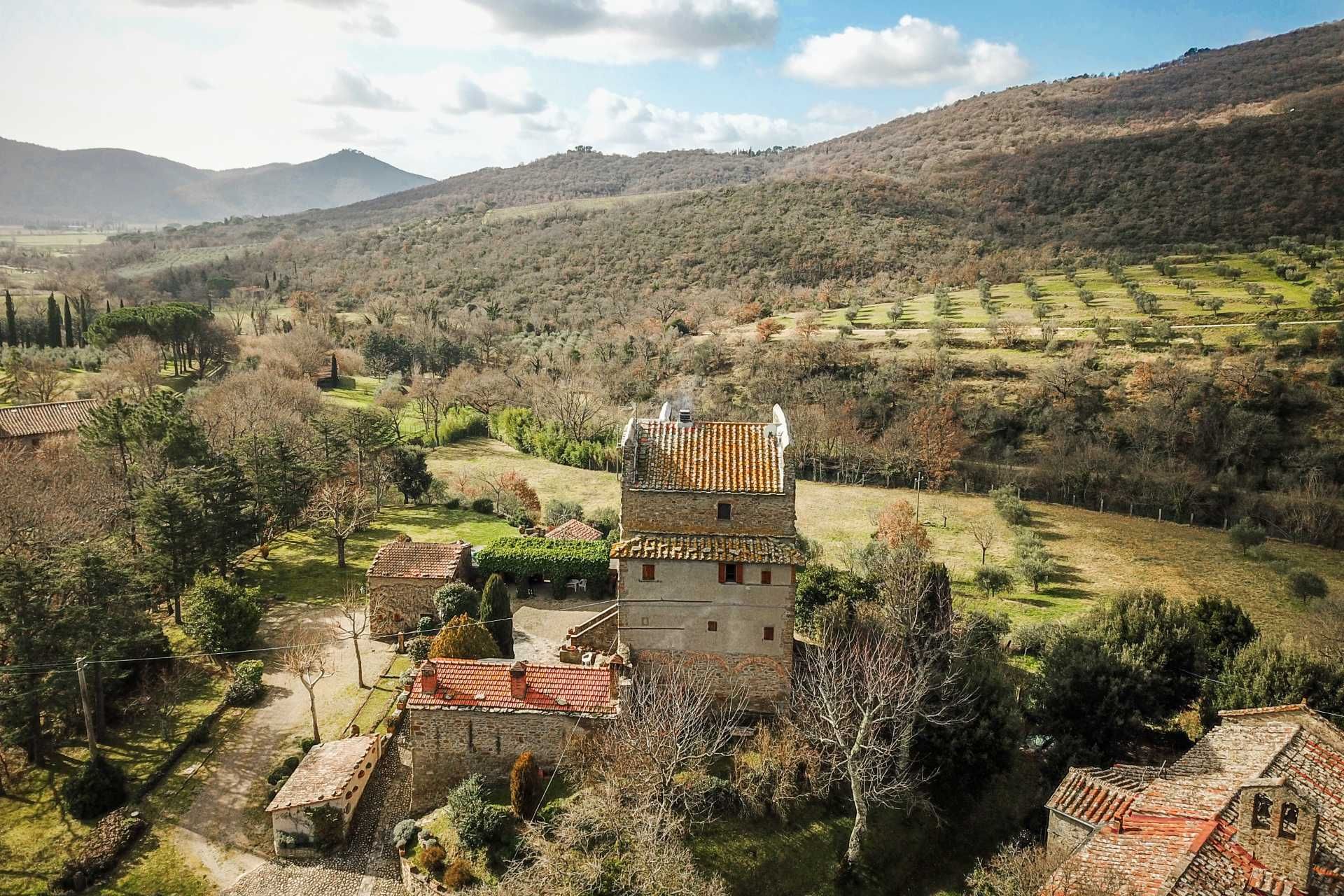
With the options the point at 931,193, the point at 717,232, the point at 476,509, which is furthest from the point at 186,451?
the point at 931,193

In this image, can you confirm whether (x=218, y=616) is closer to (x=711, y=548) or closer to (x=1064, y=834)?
(x=711, y=548)

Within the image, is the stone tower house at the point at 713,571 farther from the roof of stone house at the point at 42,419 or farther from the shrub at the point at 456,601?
the roof of stone house at the point at 42,419

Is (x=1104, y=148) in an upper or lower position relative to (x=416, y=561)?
upper

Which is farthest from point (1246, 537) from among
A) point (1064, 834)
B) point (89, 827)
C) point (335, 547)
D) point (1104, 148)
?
point (1104, 148)

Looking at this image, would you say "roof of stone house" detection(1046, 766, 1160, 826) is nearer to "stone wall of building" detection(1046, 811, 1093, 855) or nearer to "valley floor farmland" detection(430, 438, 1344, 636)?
"stone wall of building" detection(1046, 811, 1093, 855)

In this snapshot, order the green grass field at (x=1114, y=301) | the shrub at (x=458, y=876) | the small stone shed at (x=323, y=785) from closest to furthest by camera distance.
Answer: the shrub at (x=458, y=876), the small stone shed at (x=323, y=785), the green grass field at (x=1114, y=301)

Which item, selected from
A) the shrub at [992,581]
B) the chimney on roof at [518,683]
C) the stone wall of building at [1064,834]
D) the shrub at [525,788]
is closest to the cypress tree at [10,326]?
the chimney on roof at [518,683]

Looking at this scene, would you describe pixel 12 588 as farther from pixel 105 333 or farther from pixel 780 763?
pixel 105 333
